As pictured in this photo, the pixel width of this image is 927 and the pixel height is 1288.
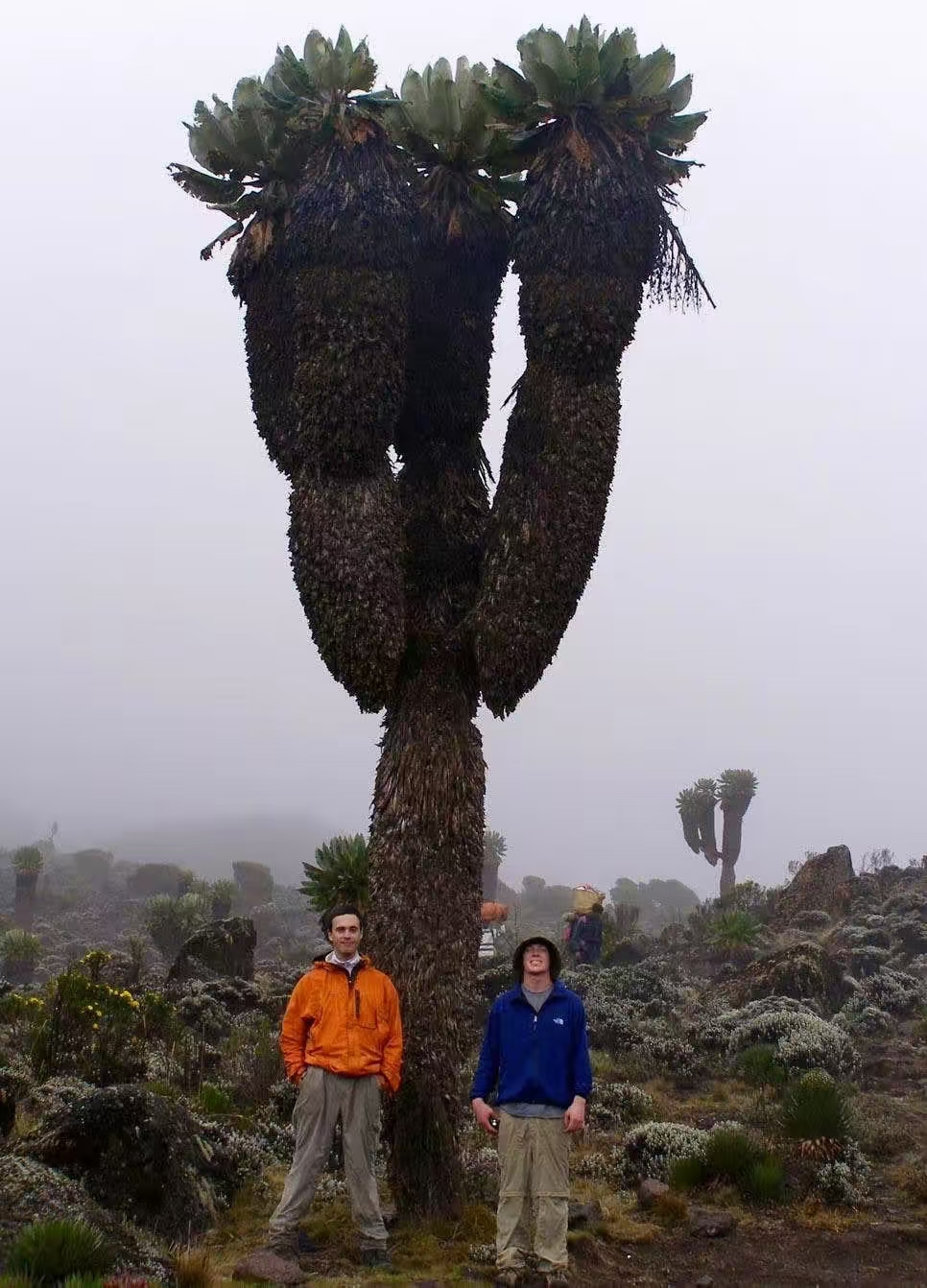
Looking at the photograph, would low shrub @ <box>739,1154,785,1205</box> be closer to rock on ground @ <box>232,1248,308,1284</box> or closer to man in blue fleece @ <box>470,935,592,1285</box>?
man in blue fleece @ <box>470,935,592,1285</box>

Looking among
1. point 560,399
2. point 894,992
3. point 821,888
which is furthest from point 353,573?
point 821,888

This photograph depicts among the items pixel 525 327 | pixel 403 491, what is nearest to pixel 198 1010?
pixel 403 491

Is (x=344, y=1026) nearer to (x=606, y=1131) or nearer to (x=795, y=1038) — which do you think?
(x=606, y=1131)

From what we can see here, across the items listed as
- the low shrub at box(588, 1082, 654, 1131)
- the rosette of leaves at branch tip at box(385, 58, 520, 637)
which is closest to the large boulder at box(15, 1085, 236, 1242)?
the rosette of leaves at branch tip at box(385, 58, 520, 637)

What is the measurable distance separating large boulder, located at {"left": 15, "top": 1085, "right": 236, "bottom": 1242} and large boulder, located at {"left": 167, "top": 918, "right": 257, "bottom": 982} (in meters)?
12.2

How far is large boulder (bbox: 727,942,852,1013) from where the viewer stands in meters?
17.0

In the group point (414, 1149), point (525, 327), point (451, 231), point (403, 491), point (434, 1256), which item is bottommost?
point (434, 1256)

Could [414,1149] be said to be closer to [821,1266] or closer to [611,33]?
[821,1266]

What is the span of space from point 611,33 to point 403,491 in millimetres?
3704

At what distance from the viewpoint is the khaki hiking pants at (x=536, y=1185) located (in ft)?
17.9

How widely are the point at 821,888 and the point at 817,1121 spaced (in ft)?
65.6

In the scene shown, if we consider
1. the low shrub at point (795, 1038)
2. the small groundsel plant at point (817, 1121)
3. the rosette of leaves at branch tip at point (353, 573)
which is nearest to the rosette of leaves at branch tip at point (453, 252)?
the rosette of leaves at branch tip at point (353, 573)

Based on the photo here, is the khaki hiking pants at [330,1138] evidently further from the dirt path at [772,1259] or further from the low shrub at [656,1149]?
the low shrub at [656,1149]

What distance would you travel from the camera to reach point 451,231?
324 inches
